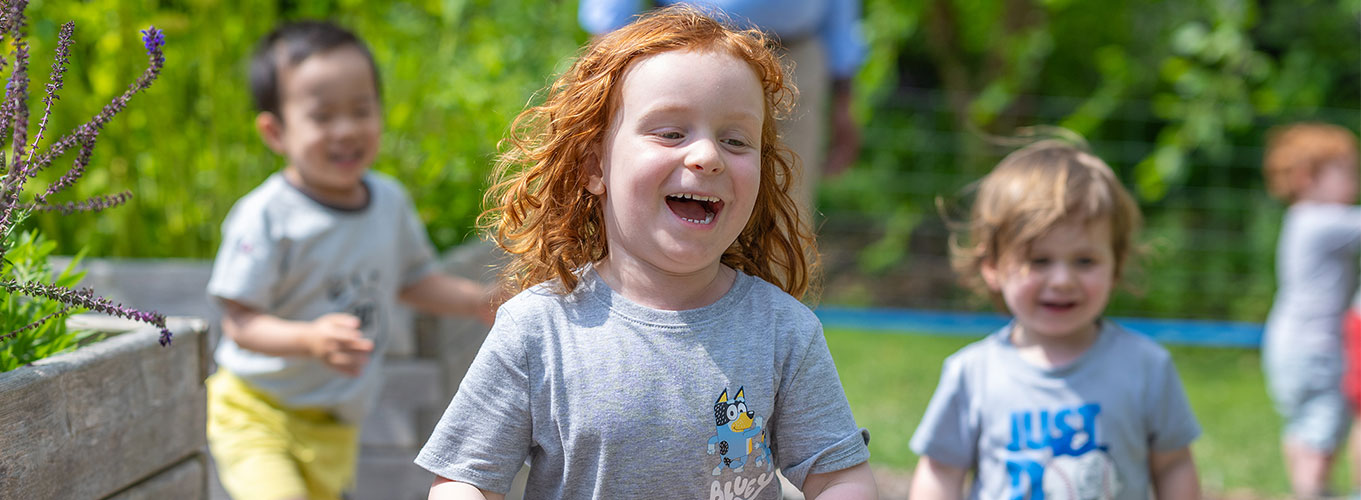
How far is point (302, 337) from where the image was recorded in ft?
8.02

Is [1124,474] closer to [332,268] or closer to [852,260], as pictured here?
[332,268]

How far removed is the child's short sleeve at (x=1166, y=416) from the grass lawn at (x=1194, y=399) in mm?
2204

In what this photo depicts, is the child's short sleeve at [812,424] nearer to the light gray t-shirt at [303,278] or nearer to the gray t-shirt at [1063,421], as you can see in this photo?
the gray t-shirt at [1063,421]

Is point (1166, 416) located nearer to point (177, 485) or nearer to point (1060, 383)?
point (1060, 383)

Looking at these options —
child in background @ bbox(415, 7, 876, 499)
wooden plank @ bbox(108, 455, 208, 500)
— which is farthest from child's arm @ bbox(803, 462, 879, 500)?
wooden plank @ bbox(108, 455, 208, 500)

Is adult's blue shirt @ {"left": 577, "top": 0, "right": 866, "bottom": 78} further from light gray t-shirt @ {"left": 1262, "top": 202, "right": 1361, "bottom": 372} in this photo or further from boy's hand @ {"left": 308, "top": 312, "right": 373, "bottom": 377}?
light gray t-shirt @ {"left": 1262, "top": 202, "right": 1361, "bottom": 372}

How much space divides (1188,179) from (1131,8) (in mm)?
1534

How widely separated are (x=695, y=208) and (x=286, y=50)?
1.72 metres

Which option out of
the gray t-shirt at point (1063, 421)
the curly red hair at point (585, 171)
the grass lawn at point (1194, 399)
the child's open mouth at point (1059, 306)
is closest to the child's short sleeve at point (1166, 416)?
the gray t-shirt at point (1063, 421)

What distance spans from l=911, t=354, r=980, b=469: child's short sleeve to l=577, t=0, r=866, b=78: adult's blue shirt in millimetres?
1033

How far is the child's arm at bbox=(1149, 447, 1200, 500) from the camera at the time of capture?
7.39 ft

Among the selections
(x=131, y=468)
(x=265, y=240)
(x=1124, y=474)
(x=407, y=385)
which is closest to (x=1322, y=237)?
(x=1124, y=474)

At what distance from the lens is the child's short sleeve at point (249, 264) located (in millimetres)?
2609

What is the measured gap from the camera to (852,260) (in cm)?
904
